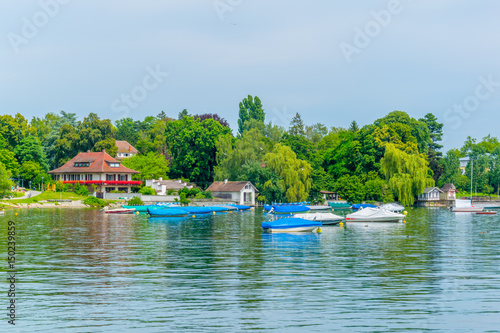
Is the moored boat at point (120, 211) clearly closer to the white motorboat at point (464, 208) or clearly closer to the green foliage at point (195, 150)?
the green foliage at point (195, 150)

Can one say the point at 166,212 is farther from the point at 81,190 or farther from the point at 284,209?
the point at 81,190

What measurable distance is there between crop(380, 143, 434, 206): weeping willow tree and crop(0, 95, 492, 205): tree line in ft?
0.66

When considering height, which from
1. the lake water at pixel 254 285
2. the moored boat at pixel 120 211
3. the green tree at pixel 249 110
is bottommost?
the lake water at pixel 254 285

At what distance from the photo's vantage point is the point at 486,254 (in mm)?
42312

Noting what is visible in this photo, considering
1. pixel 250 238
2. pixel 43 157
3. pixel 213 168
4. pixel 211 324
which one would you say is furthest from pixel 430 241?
pixel 43 157

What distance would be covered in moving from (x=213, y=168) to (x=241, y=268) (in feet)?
355

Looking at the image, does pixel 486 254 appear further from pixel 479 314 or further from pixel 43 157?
pixel 43 157

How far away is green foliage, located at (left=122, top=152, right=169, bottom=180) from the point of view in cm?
14588

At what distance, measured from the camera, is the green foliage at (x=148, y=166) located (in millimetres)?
145875

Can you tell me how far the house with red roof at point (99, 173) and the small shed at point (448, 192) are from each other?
74.5 metres

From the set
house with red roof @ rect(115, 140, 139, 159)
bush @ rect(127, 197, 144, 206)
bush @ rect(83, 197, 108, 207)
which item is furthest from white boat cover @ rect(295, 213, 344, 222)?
house with red roof @ rect(115, 140, 139, 159)

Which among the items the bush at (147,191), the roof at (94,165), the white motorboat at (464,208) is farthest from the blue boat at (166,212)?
the white motorboat at (464,208)

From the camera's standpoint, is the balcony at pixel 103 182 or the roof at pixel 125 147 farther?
the roof at pixel 125 147

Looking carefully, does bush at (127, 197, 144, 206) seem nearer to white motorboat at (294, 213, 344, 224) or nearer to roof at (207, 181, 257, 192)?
roof at (207, 181, 257, 192)
